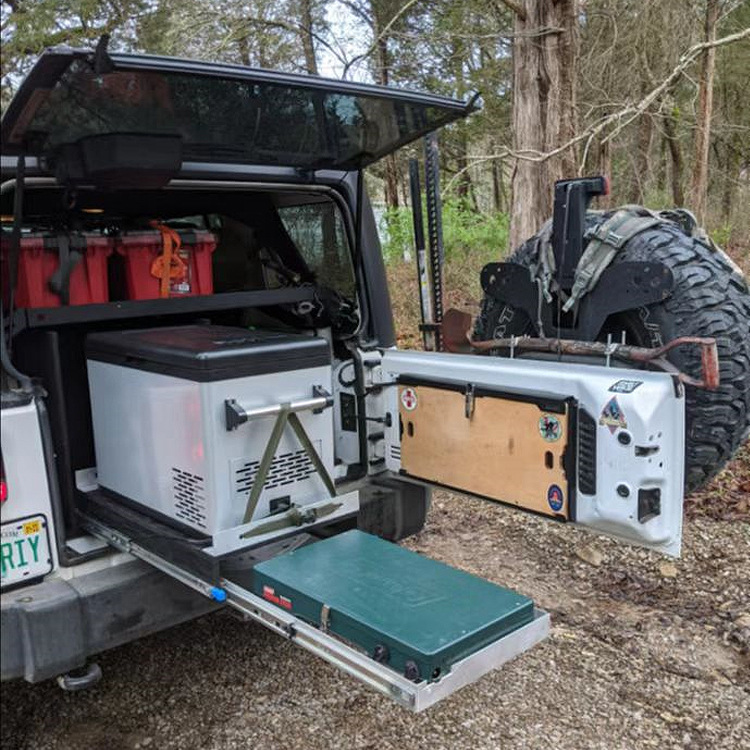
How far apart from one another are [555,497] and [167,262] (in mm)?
1751

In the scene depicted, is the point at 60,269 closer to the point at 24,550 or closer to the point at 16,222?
the point at 16,222

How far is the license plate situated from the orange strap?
1.13 metres

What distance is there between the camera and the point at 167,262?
314cm

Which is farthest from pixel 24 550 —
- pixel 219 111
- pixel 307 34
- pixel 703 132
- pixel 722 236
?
pixel 722 236

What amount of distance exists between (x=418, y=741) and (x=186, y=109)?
7.13 feet

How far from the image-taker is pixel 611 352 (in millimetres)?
2826

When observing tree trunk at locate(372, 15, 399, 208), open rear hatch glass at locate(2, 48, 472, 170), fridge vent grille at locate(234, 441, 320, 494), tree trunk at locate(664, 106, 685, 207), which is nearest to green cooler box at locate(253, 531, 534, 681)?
fridge vent grille at locate(234, 441, 320, 494)

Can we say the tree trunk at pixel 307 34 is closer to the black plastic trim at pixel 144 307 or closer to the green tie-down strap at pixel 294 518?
the black plastic trim at pixel 144 307

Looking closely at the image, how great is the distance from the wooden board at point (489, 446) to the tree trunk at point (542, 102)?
4284mm

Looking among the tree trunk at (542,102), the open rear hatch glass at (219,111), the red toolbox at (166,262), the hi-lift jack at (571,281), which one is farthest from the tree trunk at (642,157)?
the red toolbox at (166,262)

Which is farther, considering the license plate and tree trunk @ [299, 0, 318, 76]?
tree trunk @ [299, 0, 318, 76]

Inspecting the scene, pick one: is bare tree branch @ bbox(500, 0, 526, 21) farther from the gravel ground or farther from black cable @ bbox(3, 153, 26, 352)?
black cable @ bbox(3, 153, 26, 352)

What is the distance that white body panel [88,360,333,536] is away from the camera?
248 cm

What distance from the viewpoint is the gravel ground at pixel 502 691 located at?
8.57ft
